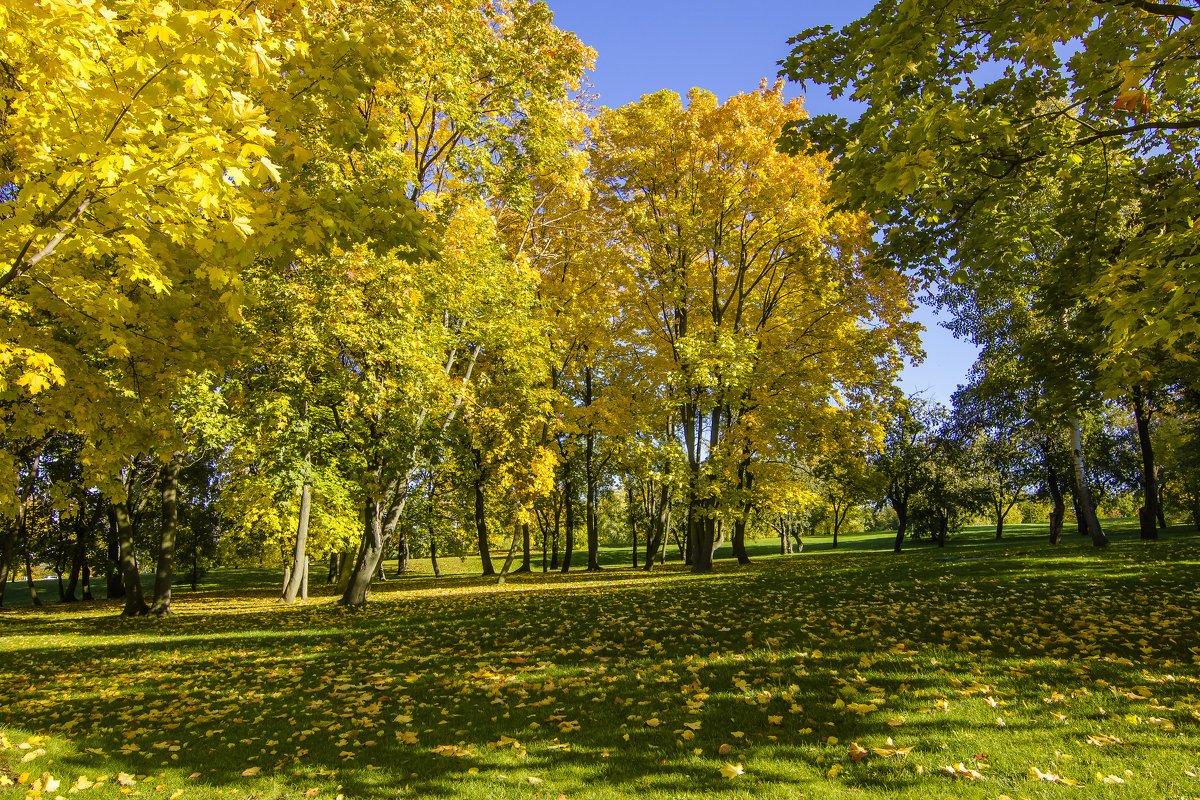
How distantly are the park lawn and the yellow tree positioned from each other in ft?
30.3

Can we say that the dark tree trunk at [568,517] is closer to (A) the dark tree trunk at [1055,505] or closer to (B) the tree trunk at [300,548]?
(B) the tree trunk at [300,548]

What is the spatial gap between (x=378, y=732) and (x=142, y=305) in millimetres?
4952

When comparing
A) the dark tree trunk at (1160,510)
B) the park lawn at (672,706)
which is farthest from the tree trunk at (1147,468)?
the dark tree trunk at (1160,510)

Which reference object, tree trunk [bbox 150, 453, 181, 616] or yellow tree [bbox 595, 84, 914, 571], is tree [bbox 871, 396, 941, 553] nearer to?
yellow tree [bbox 595, 84, 914, 571]

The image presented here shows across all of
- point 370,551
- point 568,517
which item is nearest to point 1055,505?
point 568,517

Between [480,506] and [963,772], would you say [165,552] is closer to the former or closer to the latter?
[480,506]

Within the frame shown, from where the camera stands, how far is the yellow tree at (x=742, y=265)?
18031mm

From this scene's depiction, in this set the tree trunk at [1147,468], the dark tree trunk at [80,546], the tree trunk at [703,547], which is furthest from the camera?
the dark tree trunk at [80,546]

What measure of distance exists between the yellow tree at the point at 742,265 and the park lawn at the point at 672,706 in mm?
9238

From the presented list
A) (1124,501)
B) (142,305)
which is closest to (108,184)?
(142,305)

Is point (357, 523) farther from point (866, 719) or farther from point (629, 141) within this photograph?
point (866, 719)

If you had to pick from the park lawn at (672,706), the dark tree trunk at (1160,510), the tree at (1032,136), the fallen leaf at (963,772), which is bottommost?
the dark tree trunk at (1160,510)

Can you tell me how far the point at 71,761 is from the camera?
468 centimetres

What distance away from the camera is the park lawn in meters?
3.75
